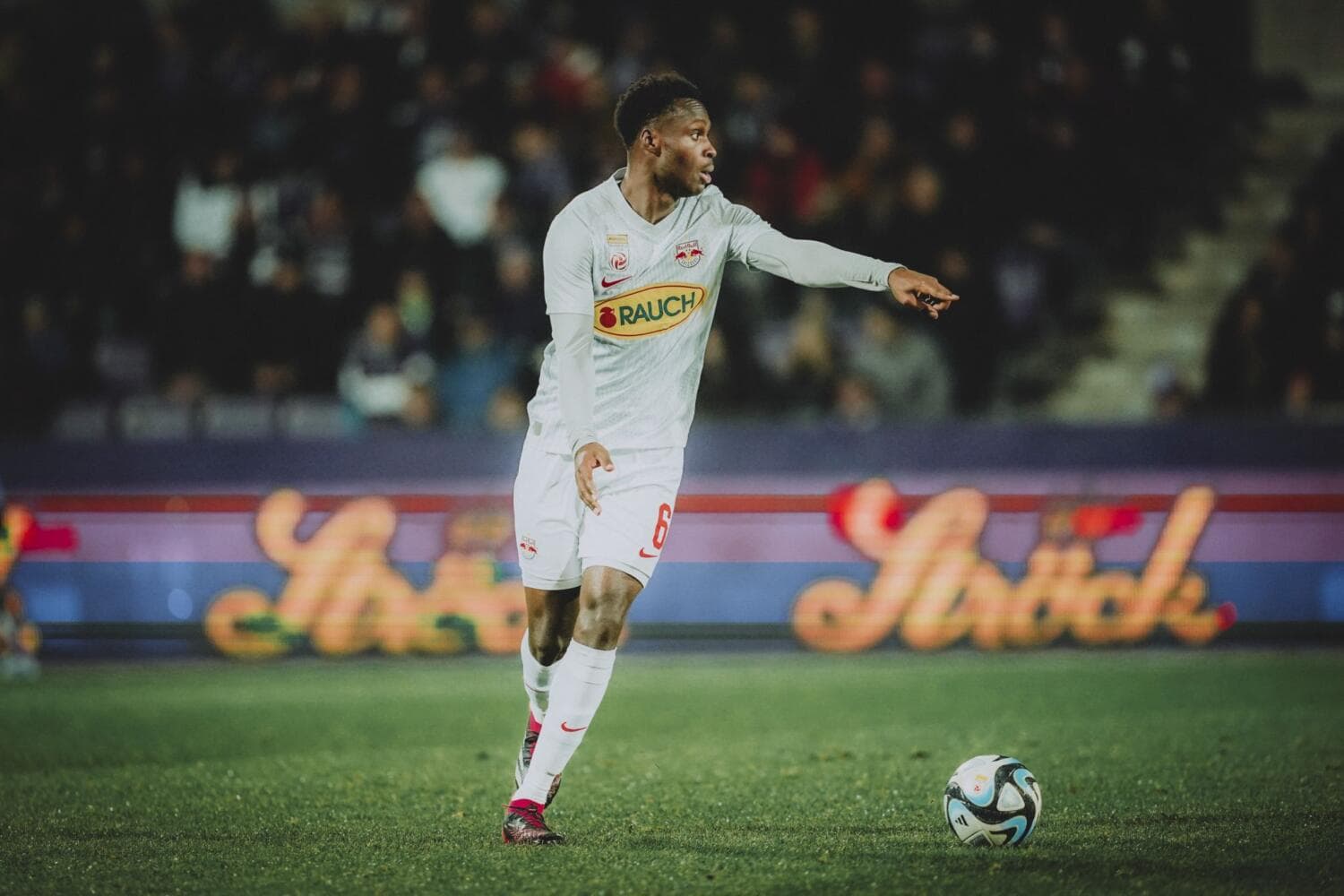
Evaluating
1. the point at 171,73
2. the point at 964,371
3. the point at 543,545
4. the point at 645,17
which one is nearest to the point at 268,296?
the point at 171,73

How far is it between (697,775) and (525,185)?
25.4ft

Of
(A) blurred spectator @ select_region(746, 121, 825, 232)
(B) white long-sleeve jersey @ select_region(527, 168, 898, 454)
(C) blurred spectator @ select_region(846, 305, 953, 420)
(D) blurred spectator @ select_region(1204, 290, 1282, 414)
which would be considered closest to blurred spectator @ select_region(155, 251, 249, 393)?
(A) blurred spectator @ select_region(746, 121, 825, 232)

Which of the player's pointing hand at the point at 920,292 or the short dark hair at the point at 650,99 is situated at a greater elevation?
the short dark hair at the point at 650,99

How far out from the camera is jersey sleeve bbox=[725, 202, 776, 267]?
6.33 m

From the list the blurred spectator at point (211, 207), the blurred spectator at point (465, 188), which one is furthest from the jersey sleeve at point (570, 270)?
the blurred spectator at point (211, 207)

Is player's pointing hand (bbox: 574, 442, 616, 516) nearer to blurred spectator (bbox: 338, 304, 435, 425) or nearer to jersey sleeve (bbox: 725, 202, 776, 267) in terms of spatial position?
jersey sleeve (bbox: 725, 202, 776, 267)

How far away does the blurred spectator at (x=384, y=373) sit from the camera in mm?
13312

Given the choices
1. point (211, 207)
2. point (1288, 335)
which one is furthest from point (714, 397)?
point (211, 207)

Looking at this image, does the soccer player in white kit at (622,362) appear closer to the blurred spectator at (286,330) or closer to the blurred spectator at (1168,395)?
the blurred spectator at (1168,395)

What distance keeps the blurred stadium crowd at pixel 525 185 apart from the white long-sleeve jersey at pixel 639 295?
6.71 meters

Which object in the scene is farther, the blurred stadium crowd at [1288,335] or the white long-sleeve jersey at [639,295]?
the blurred stadium crowd at [1288,335]

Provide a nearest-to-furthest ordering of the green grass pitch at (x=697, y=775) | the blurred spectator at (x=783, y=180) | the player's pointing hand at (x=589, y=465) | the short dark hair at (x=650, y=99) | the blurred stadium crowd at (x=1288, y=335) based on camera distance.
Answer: the green grass pitch at (x=697, y=775), the player's pointing hand at (x=589, y=465), the short dark hair at (x=650, y=99), the blurred stadium crowd at (x=1288, y=335), the blurred spectator at (x=783, y=180)

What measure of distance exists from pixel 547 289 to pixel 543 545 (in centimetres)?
91

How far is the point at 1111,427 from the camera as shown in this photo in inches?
501
